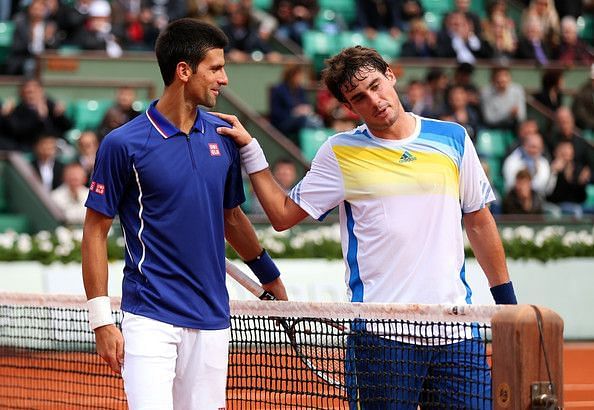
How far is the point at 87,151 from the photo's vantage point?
49.7 feet

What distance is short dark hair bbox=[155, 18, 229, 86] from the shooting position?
5551mm

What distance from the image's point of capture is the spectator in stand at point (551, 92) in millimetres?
20578

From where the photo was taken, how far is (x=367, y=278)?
5.63 meters

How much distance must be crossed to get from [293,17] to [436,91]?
3160 mm

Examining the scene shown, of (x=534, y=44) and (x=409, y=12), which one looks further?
(x=409, y=12)

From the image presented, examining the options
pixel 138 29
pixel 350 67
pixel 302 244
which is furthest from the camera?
pixel 138 29

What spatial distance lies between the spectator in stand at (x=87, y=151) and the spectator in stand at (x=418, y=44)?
6727mm

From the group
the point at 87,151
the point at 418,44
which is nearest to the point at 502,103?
the point at 418,44

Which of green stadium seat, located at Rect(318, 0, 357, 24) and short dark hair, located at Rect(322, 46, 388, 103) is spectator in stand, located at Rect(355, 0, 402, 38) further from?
short dark hair, located at Rect(322, 46, 388, 103)

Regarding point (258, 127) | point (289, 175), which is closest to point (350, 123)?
point (258, 127)

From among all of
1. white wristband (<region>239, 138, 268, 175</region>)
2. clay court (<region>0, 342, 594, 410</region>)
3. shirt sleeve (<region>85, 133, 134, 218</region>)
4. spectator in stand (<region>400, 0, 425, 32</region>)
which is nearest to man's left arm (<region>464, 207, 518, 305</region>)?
white wristband (<region>239, 138, 268, 175</region>)

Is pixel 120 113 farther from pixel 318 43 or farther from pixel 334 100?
pixel 318 43

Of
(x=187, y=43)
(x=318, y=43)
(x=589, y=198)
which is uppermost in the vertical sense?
(x=318, y=43)

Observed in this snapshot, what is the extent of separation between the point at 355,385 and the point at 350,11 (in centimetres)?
1698
